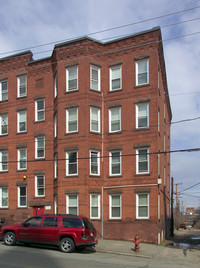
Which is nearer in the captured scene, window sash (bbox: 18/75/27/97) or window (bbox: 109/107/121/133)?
window (bbox: 109/107/121/133)

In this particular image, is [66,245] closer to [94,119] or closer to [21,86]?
[94,119]

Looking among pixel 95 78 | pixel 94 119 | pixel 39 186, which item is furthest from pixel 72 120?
pixel 39 186

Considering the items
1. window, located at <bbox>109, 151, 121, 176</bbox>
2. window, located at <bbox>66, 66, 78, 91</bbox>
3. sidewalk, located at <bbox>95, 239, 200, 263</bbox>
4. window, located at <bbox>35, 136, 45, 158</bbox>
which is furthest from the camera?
window, located at <bbox>35, 136, 45, 158</bbox>

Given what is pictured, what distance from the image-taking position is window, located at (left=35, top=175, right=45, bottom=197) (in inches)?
1032

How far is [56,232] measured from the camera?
1603cm

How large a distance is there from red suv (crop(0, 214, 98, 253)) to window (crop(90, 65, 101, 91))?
1134 centimetres

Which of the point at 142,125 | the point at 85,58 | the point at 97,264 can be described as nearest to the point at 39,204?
the point at 142,125

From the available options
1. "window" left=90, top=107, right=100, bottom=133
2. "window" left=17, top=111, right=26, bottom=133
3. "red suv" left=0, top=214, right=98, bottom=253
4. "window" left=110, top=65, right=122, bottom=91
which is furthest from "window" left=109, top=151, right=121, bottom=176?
"window" left=17, top=111, right=26, bottom=133

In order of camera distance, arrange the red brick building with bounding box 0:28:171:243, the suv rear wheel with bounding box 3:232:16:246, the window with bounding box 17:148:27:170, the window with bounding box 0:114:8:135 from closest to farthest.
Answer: the suv rear wheel with bounding box 3:232:16:246 < the red brick building with bounding box 0:28:171:243 < the window with bounding box 17:148:27:170 < the window with bounding box 0:114:8:135

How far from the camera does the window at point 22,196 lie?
26.7 metres

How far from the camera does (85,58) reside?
24.7 metres

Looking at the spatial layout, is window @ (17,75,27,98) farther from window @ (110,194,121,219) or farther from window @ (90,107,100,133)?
window @ (110,194,121,219)

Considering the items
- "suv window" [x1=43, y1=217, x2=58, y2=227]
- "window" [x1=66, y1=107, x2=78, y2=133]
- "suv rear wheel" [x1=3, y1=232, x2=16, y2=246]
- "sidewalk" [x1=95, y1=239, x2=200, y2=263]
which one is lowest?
"sidewalk" [x1=95, y1=239, x2=200, y2=263]

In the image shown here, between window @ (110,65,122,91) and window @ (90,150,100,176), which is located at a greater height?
window @ (110,65,122,91)
